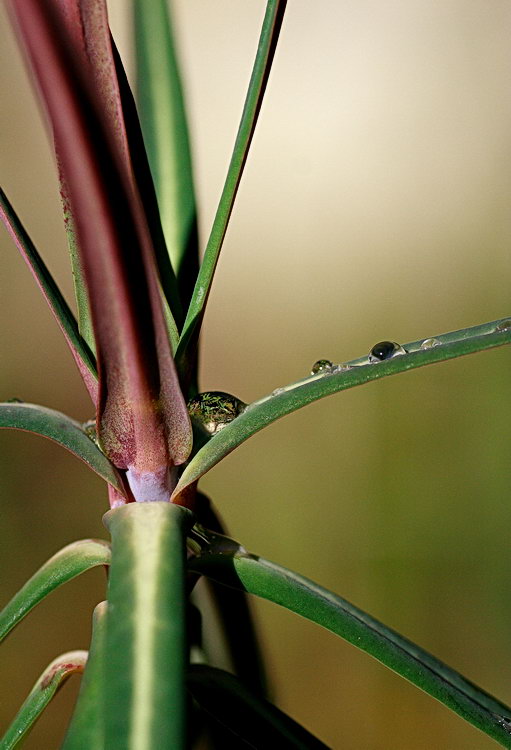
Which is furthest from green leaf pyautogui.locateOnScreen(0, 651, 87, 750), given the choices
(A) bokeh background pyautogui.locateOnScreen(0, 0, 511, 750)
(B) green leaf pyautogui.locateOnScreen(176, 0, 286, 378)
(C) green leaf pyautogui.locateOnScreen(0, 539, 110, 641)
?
(A) bokeh background pyautogui.locateOnScreen(0, 0, 511, 750)

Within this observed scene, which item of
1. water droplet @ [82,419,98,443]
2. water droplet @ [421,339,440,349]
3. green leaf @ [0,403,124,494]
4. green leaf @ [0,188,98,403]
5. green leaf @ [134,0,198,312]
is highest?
green leaf @ [134,0,198,312]

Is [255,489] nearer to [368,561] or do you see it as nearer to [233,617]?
[368,561]

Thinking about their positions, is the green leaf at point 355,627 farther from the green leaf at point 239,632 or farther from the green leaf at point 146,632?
the green leaf at point 239,632

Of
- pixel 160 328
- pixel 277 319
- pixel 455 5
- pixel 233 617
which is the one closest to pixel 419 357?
pixel 160 328

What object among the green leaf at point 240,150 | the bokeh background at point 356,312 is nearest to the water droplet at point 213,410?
the green leaf at point 240,150

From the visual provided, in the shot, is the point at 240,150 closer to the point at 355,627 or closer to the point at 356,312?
the point at 355,627

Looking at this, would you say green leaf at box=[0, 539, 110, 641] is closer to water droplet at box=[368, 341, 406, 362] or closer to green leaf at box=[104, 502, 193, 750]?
green leaf at box=[104, 502, 193, 750]

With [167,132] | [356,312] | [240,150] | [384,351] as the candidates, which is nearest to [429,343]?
[384,351]
